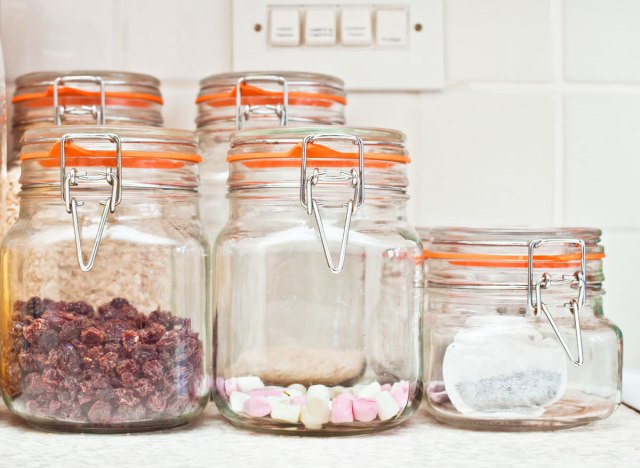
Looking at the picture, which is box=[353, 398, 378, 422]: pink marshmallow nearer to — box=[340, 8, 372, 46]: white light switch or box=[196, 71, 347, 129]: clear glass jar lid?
box=[196, 71, 347, 129]: clear glass jar lid

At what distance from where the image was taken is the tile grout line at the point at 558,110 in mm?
910

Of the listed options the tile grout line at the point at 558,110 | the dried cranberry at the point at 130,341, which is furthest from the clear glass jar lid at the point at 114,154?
the tile grout line at the point at 558,110

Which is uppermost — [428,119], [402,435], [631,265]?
[428,119]

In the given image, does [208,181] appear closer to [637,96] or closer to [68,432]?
[68,432]

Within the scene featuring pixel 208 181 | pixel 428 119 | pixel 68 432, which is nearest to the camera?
pixel 68 432

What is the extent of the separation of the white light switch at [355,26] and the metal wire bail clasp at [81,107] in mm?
246

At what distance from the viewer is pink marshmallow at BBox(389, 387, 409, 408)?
66 centimetres

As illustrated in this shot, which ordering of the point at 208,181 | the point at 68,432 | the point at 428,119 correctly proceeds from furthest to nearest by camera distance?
the point at 428,119, the point at 208,181, the point at 68,432

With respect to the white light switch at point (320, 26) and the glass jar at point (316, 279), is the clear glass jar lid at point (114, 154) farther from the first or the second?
the white light switch at point (320, 26)

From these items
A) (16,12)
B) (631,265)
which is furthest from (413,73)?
(16,12)

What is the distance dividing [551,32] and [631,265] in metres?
0.25

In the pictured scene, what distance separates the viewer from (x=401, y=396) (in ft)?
2.17

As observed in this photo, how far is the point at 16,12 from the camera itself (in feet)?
2.93

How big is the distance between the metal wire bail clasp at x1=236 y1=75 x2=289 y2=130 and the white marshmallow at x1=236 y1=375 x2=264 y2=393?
0.24 metres
